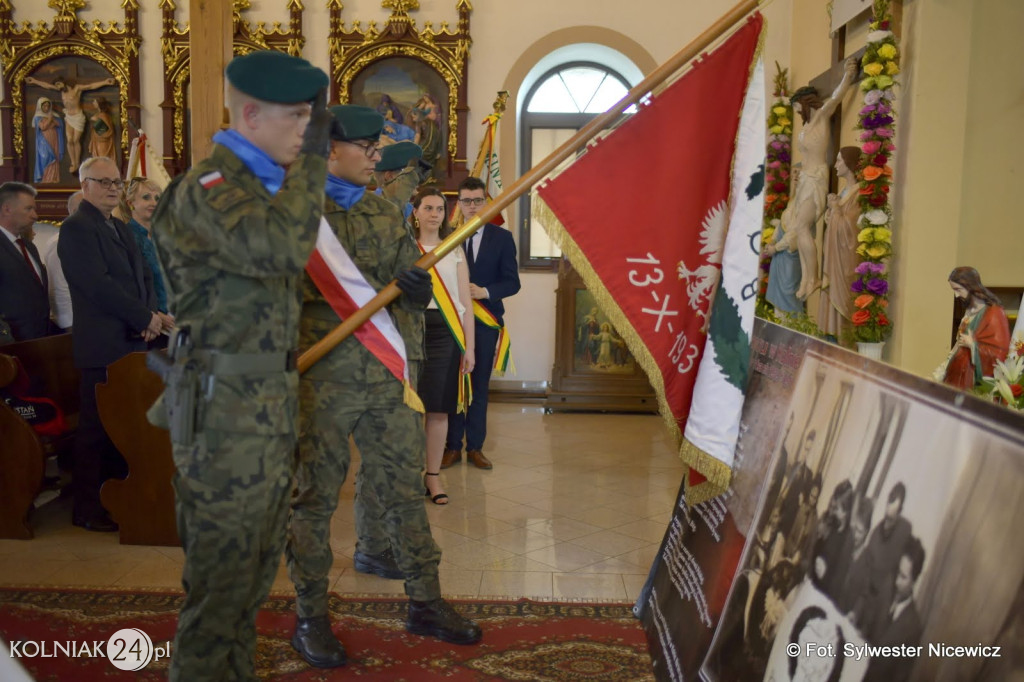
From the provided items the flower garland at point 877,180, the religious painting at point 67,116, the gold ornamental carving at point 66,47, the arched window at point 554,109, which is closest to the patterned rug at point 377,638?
the flower garland at point 877,180

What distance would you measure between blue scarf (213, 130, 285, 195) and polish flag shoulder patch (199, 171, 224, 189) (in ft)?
0.29

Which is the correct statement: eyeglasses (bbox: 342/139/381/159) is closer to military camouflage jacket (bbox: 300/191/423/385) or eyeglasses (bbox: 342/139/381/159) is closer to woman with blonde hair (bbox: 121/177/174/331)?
military camouflage jacket (bbox: 300/191/423/385)

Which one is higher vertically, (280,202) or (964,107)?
(964,107)

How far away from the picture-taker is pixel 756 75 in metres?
2.18

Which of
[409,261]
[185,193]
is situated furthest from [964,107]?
[185,193]

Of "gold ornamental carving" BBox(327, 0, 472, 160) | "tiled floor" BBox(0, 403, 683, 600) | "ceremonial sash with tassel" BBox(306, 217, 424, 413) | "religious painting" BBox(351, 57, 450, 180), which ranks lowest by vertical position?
"tiled floor" BBox(0, 403, 683, 600)

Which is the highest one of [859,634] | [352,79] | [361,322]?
[352,79]

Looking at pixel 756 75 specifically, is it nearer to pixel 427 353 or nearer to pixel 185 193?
pixel 185 193

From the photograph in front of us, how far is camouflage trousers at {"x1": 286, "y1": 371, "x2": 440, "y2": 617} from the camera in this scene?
2.35 meters

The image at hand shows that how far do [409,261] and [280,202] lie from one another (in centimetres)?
73

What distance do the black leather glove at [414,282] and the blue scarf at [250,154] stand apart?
0.54 meters

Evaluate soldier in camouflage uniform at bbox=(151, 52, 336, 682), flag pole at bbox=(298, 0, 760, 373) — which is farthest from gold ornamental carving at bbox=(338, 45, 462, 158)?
soldier in camouflage uniform at bbox=(151, 52, 336, 682)

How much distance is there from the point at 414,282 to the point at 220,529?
0.86 m

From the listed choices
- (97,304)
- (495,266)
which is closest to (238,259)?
(97,304)
